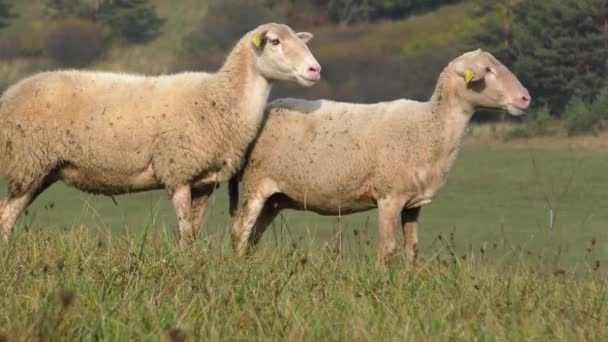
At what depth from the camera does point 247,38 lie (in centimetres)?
1057

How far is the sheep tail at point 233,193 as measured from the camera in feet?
35.4

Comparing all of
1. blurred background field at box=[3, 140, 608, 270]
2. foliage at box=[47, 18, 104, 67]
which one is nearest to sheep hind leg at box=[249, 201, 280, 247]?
blurred background field at box=[3, 140, 608, 270]

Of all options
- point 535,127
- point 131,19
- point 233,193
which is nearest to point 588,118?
point 535,127

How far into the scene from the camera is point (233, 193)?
10.9 metres

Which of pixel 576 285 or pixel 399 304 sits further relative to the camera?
pixel 576 285

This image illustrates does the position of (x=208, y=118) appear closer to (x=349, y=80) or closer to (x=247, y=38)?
(x=247, y=38)

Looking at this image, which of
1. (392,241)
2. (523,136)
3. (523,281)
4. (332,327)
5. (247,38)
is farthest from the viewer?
(523,136)

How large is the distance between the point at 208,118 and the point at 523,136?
85.8 ft

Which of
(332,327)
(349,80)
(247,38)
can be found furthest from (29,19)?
(332,327)

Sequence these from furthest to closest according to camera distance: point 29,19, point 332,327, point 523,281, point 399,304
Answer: point 29,19
point 523,281
point 399,304
point 332,327

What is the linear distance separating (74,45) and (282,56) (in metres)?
47.3

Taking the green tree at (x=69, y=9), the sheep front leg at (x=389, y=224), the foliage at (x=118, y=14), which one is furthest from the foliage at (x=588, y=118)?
the green tree at (x=69, y=9)

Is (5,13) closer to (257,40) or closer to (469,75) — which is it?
(257,40)

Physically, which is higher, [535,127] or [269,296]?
[269,296]
